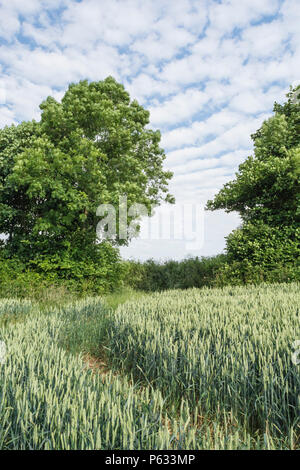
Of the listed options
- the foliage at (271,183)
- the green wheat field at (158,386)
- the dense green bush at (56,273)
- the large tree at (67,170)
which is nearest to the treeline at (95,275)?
the dense green bush at (56,273)

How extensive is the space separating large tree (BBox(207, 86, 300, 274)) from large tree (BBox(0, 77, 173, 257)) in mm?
4455

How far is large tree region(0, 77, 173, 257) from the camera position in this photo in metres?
11.6

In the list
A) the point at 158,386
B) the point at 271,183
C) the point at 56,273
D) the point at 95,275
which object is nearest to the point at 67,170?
the point at 56,273

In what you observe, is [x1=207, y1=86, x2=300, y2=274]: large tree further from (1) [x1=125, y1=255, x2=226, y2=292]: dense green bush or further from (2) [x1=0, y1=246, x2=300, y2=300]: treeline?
(1) [x1=125, y1=255, x2=226, y2=292]: dense green bush

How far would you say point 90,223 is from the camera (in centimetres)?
1414

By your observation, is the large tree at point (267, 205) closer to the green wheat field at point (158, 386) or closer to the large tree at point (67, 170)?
the large tree at point (67, 170)

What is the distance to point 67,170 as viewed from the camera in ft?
38.3

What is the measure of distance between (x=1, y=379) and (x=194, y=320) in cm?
292

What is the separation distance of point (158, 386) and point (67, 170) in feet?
32.2

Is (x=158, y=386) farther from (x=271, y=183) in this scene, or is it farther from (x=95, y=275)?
(x=271, y=183)

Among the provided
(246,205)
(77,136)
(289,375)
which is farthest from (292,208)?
(289,375)

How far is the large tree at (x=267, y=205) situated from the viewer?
1210cm

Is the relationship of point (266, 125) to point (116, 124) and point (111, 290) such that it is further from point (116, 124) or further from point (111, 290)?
point (111, 290)

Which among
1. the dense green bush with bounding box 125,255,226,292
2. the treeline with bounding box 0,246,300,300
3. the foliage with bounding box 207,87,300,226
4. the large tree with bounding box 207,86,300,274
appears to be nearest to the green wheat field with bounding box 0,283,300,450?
the treeline with bounding box 0,246,300,300
